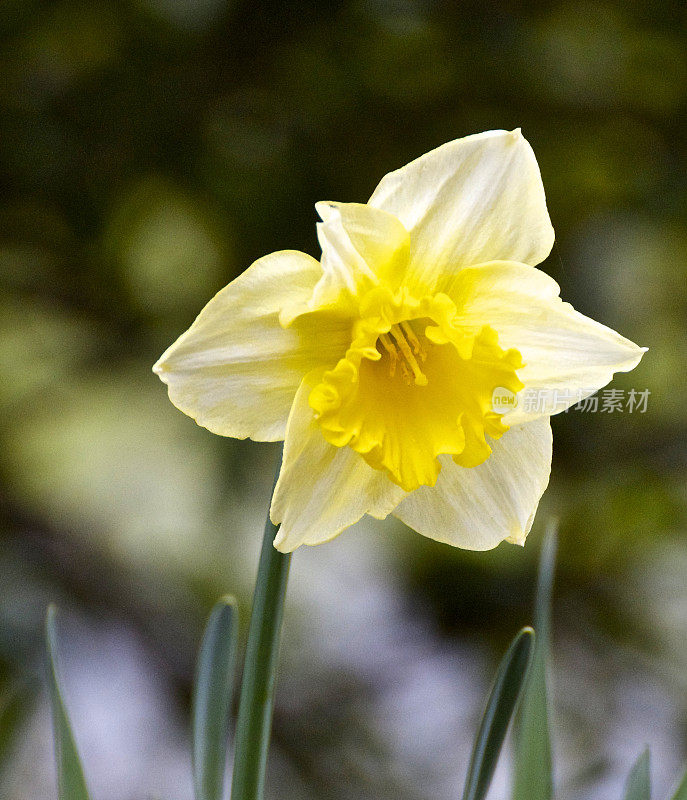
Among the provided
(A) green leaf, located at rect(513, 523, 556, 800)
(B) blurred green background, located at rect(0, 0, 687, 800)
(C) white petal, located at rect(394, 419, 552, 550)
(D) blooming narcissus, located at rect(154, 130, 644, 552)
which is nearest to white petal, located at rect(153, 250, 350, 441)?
(D) blooming narcissus, located at rect(154, 130, 644, 552)

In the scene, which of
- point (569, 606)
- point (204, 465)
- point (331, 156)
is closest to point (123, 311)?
point (204, 465)

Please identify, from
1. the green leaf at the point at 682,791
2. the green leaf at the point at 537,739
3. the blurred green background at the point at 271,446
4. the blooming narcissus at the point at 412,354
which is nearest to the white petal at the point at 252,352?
the blooming narcissus at the point at 412,354

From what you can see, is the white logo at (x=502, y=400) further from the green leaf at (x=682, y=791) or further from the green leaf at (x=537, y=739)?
the green leaf at (x=682, y=791)

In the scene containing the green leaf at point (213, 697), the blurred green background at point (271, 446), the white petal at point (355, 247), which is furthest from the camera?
the blurred green background at point (271, 446)

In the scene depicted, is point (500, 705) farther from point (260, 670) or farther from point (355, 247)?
point (355, 247)

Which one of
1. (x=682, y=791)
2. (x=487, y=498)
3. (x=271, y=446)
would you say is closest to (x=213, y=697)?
(x=487, y=498)

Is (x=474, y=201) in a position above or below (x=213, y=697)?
above

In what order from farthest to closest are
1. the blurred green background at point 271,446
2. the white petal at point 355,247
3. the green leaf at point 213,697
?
the blurred green background at point 271,446, the green leaf at point 213,697, the white petal at point 355,247

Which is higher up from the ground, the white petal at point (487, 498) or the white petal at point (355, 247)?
the white petal at point (355, 247)
